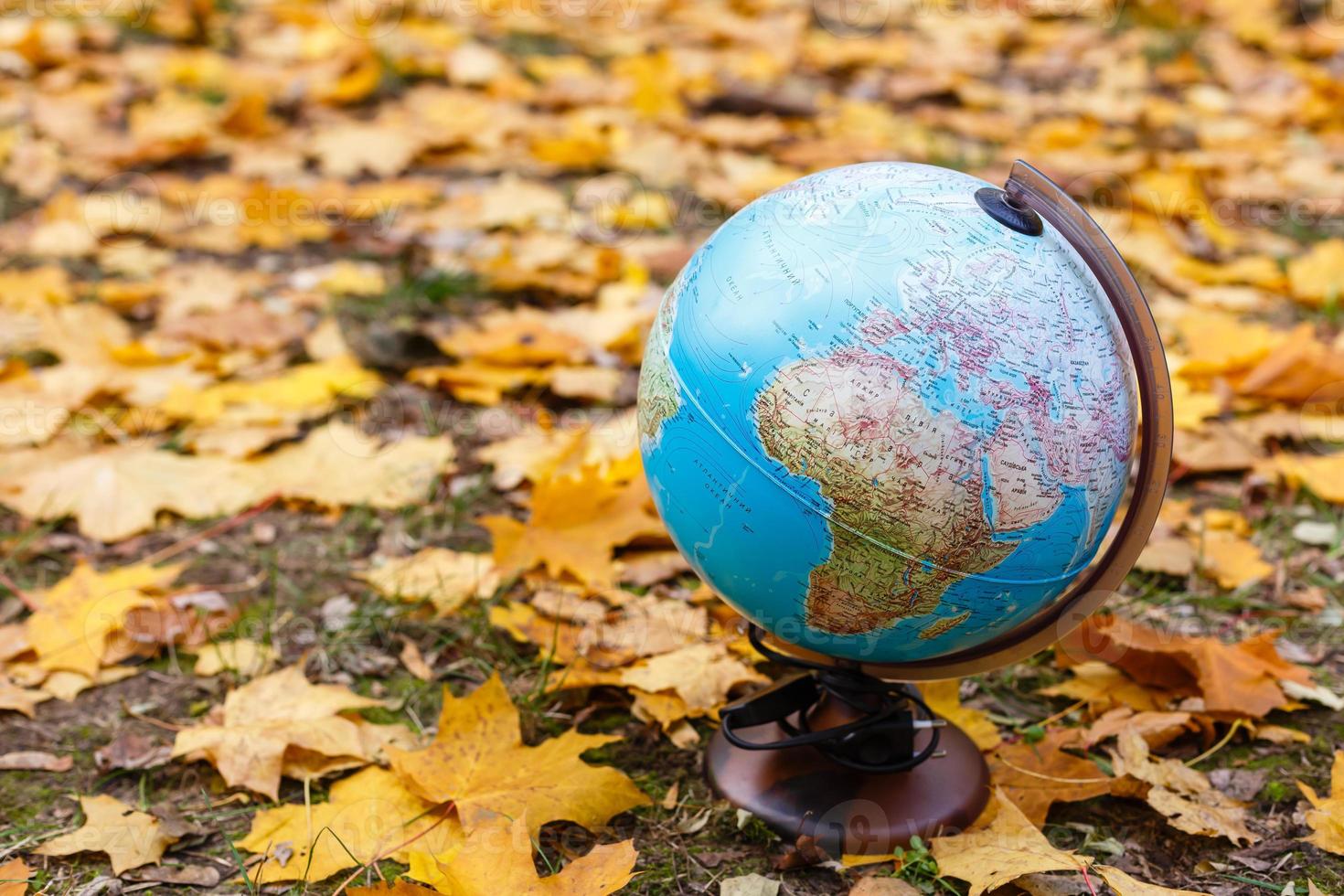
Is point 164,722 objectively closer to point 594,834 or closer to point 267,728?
point 267,728

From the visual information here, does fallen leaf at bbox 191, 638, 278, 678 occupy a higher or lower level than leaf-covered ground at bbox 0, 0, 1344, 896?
lower

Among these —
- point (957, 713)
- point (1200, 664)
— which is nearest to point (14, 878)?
point (957, 713)

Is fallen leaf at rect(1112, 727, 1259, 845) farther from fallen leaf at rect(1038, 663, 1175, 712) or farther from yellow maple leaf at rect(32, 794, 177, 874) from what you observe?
yellow maple leaf at rect(32, 794, 177, 874)

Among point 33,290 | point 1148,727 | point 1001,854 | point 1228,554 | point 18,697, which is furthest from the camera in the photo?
point 33,290

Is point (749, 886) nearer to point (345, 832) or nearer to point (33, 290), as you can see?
point (345, 832)

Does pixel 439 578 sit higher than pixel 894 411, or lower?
lower

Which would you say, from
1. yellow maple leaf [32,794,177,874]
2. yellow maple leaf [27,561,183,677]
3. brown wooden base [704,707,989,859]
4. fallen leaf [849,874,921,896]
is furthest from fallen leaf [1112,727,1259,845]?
yellow maple leaf [27,561,183,677]
